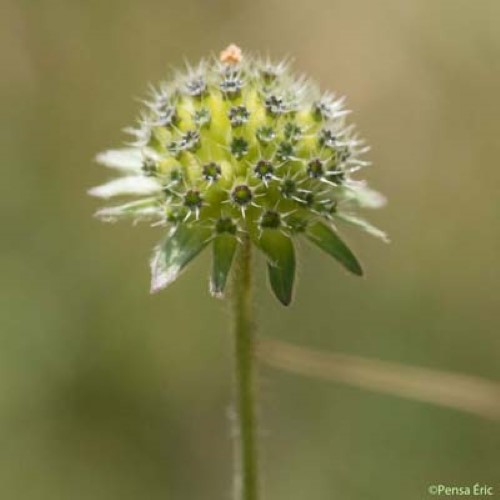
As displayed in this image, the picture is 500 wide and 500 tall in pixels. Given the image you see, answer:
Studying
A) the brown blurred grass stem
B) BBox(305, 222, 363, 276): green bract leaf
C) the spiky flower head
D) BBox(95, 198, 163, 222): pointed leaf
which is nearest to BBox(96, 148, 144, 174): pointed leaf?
the spiky flower head

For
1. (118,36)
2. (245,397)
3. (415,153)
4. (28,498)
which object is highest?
(118,36)

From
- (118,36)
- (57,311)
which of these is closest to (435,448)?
(57,311)

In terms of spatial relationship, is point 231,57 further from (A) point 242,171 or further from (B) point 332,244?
(B) point 332,244

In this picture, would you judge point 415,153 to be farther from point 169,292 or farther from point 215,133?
point 215,133

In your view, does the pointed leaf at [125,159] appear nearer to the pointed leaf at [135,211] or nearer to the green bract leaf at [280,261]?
the pointed leaf at [135,211]

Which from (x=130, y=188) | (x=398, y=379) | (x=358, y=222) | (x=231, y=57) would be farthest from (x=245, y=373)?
(x=398, y=379)

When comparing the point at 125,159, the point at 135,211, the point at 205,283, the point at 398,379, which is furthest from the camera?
the point at 205,283
